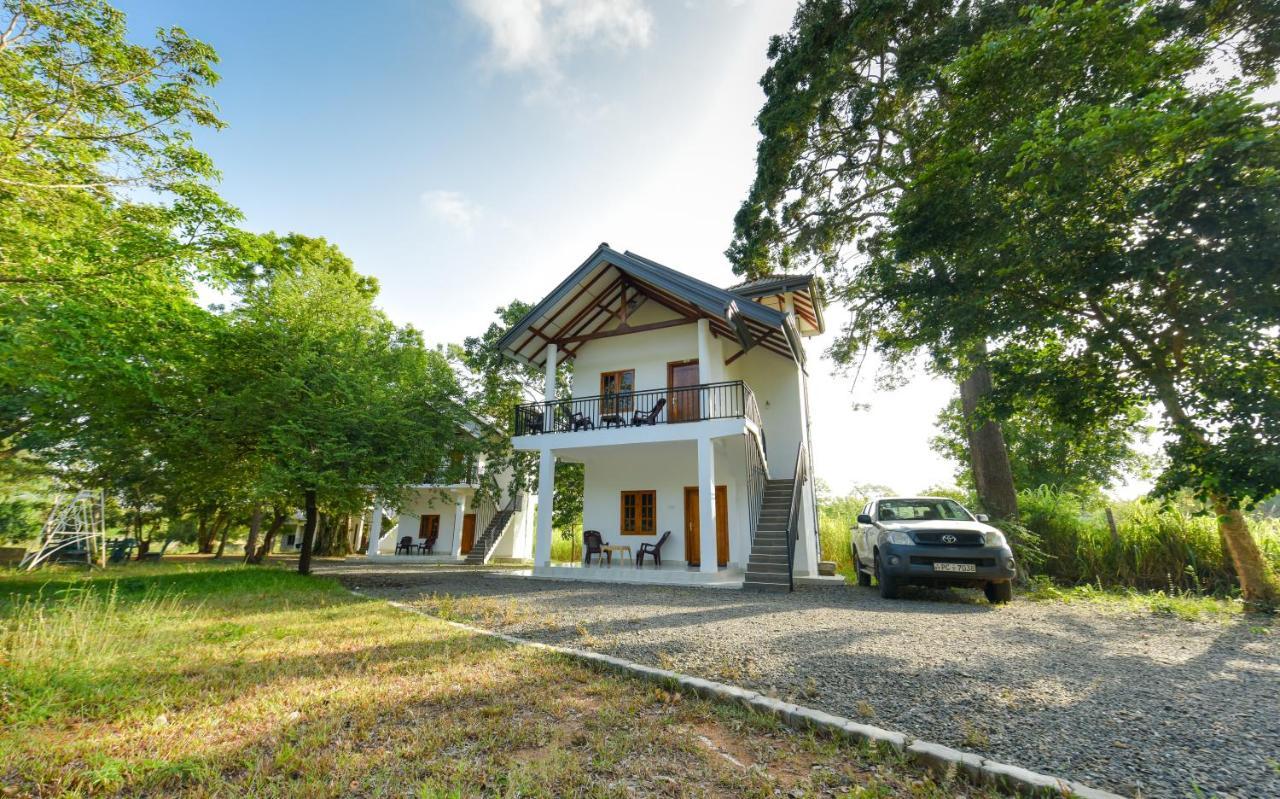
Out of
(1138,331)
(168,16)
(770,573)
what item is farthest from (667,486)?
(168,16)

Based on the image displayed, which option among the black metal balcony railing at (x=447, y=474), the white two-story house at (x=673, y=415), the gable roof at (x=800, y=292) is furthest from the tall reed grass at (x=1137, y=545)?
the black metal balcony railing at (x=447, y=474)

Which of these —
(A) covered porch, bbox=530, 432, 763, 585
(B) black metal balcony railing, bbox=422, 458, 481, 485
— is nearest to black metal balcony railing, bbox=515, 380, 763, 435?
(A) covered porch, bbox=530, 432, 763, 585

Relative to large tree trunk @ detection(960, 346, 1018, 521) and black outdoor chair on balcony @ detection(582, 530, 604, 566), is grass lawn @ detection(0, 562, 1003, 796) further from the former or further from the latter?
large tree trunk @ detection(960, 346, 1018, 521)

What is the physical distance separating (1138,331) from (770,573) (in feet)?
23.5

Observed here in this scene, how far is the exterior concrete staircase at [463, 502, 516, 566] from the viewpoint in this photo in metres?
19.8

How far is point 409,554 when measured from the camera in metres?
22.8

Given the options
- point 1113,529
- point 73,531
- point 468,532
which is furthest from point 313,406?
point 1113,529

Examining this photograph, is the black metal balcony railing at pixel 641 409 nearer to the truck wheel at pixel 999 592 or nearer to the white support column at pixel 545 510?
the white support column at pixel 545 510

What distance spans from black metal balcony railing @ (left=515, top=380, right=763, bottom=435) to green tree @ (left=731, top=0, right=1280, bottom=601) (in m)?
3.93

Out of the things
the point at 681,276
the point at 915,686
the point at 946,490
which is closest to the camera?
the point at 915,686

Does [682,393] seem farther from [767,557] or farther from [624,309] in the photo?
[767,557]

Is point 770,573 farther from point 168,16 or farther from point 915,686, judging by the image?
point 168,16

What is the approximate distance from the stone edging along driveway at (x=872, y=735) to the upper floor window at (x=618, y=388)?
31.7ft

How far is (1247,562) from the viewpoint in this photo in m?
7.25
